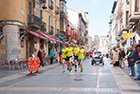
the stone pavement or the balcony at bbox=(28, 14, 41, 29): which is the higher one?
the balcony at bbox=(28, 14, 41, 29)

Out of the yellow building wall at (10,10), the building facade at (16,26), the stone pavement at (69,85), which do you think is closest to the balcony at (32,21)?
the building facade at (16,26)

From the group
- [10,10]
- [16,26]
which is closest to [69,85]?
[16,26]

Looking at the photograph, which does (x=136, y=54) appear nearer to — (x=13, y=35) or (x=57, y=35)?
(x=13, y=35)

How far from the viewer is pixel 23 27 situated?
18562 millimetres

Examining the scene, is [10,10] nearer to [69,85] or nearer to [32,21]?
[32,21]

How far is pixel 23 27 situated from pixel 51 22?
12198mm

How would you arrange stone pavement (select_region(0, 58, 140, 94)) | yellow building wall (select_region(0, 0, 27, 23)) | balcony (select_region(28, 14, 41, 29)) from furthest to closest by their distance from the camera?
balcony (select_region(28, 14, 41, 29)) < yellow building wall (select_region(0, 0, 27, 23)) < stone pavement (select_region(0, 58, 140, 94))

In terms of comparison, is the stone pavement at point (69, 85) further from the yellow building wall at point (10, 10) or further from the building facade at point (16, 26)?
the yellow building wall at point (10, 10)

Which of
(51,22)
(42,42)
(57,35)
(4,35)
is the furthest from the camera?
(57,35)

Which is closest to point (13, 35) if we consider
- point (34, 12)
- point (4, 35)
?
point (4, 35)

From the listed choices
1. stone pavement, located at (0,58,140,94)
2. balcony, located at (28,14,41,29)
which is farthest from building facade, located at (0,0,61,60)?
stone pavement, located at (0,58,140,94)

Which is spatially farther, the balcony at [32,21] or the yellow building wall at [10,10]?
the balcony at [32,21]

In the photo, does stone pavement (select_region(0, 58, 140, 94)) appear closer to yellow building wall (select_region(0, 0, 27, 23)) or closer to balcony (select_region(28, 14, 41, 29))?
Result: yellow building wall (select_region(0, 0, 27, 23))

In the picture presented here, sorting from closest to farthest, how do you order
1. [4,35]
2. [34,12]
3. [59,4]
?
[4,35] < [34,12] < [59,4]
